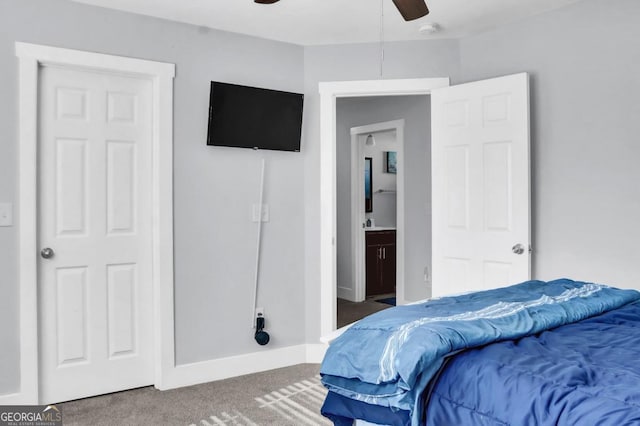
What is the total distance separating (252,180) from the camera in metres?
3.74

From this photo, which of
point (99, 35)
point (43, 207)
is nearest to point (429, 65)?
point (99, 35)

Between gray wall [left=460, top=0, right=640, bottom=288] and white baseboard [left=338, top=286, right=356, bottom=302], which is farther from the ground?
gray wall [left=460, top=0, right=640, bottom=288]

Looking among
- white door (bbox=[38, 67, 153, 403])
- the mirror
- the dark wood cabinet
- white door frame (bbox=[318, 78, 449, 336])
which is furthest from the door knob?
the mirror

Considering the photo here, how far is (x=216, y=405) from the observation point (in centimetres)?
305

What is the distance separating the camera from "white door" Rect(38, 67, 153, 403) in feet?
10.1

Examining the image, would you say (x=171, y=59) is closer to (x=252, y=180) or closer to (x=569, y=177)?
(x=252, y=180)

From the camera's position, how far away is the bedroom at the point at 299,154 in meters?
3.03

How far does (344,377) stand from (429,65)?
2.83 metres

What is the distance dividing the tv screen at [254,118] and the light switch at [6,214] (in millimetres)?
1244

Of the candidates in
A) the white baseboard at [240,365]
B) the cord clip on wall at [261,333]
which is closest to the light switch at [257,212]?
the cord clip on wall at [261,333]

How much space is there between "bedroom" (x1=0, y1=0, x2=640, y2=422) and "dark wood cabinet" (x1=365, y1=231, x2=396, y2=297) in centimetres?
233

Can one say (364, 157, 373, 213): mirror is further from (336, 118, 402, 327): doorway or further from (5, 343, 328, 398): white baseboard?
(5, 343, 328, 398): white baseboard

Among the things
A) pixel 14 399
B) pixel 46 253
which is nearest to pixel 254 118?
pixel 46 253

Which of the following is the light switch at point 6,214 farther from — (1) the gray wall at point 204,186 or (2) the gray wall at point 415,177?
(2) the gray wall at point 415,177
